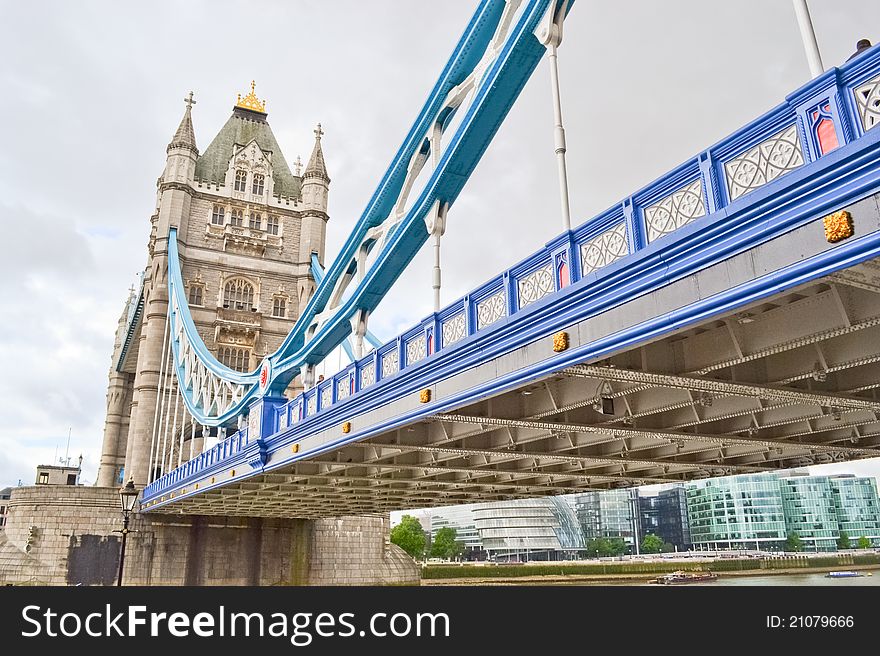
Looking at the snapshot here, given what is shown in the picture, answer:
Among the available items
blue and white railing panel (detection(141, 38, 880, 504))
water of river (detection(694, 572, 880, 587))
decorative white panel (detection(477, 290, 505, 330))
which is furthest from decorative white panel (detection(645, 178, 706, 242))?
water of river (detection(694, 572, 880, 587))

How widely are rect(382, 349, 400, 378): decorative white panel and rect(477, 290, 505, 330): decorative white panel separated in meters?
2.66

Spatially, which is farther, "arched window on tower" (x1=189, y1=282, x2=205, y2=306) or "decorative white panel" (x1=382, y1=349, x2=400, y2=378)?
"arched window on tower" (x1=189, y1=282, x2=205, y2=306)

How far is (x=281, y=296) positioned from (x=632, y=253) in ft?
136

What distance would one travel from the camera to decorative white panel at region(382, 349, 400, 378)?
11598 mm

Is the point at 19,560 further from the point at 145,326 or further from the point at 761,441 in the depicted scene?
the point at 761,441

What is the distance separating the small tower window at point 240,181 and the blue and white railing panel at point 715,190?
42515 mm

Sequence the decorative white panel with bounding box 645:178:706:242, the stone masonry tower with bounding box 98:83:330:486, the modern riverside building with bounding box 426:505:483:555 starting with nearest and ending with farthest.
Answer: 1. the decorative white panel with bounding box 645:178:706:242
2. the stone masonry tower with bounding box 98:83:330:486
3. the modern riverside building with bounding box 426:505:483:555

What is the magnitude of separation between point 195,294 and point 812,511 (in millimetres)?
88454

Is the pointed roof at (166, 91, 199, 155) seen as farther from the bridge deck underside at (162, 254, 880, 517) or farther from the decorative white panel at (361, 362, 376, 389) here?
the decorative white panel at (361, 362, 376, 389)

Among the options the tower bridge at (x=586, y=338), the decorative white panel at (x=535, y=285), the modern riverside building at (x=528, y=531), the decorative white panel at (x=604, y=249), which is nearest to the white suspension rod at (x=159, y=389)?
the tower bridge at (x=586, y=338)

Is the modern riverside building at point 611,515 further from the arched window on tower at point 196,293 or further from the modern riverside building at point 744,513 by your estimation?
the arched window on tower at point 196,293

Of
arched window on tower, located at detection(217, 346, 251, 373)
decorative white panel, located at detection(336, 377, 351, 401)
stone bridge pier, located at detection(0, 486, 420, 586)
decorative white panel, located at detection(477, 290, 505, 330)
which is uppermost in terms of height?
arched window on tower, located at detection(217, 346, 251, 373)

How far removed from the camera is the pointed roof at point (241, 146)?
48.4 m

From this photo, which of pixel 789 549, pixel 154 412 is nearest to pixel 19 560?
pixel 154 412
